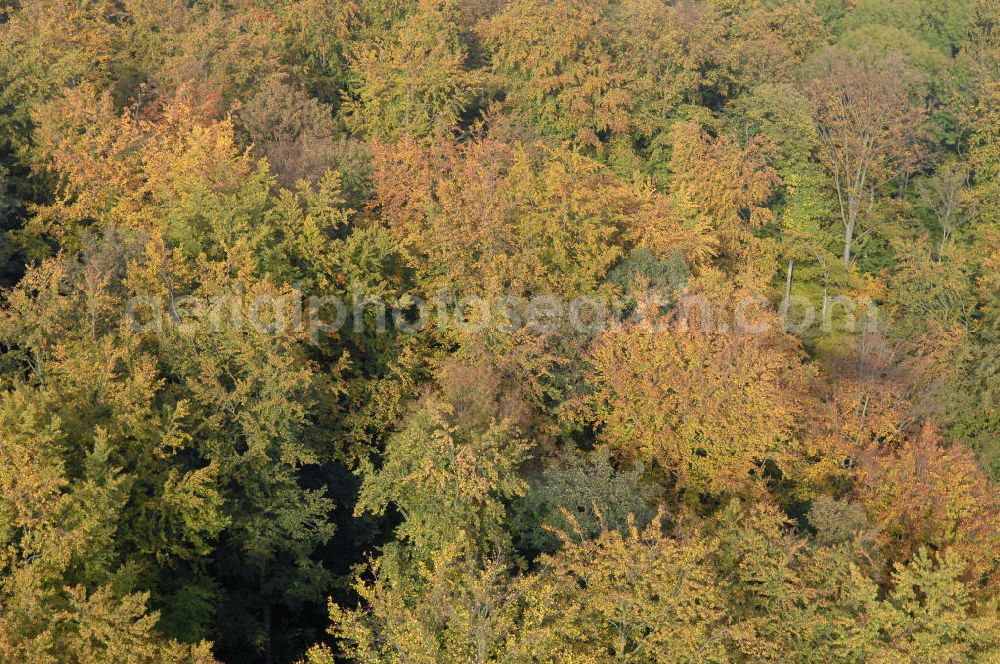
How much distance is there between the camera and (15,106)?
4119 cm

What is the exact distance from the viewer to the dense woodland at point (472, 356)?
24.1 metres

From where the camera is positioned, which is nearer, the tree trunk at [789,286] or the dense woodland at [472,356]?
the dense woodland at [472,356]

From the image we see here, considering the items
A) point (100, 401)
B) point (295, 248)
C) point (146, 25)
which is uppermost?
point (146, 25)

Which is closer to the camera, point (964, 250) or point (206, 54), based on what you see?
point (206, 54)

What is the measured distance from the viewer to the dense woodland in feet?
79.2

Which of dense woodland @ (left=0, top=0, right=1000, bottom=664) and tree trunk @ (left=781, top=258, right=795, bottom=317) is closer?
dense woodland @ (left=0, top=0, right=1000, bottom=664)

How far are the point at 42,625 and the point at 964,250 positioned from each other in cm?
5057

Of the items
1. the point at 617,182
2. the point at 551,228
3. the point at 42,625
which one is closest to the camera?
the point at 42,625

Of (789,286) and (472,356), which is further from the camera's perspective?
(789,286)

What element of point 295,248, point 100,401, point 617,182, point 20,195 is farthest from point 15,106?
point 617,182

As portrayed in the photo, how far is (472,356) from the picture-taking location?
34625mm

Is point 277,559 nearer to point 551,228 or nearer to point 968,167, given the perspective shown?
point 551,228

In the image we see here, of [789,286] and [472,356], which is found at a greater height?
[472,356]

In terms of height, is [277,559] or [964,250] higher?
[964,250]
